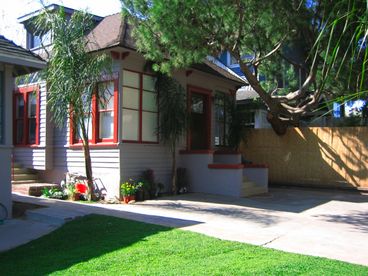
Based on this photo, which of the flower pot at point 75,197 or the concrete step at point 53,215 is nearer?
the concrete step at point 53,215

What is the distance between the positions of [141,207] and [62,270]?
562 cm

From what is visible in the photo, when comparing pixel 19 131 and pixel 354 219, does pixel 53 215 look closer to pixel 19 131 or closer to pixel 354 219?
pixel 354 219

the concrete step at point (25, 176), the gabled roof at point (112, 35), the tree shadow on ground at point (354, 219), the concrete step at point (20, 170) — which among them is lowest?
the tree shadow on ground at point (354, 219)

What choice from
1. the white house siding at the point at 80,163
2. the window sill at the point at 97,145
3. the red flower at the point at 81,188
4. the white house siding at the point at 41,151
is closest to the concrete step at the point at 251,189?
the white house siding at the point at 80,163

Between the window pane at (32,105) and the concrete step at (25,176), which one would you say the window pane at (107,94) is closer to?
the window pane at (32,105)

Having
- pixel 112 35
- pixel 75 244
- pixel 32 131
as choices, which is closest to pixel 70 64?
pixel 112 35

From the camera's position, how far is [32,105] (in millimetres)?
14922

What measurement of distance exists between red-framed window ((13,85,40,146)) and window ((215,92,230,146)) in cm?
659

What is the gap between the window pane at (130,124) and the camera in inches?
500

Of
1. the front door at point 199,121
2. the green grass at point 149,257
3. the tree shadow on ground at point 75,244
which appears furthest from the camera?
the front door at point 199,121

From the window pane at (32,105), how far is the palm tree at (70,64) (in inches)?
130

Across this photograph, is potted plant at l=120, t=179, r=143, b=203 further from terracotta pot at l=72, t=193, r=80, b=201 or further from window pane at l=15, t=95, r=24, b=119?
window pane at l=15, t=95, r=24, b=119

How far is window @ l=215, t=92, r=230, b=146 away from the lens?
1709 cm

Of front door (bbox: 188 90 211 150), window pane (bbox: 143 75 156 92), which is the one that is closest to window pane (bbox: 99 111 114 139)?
window pane (bbox: 143 75 156 92)
